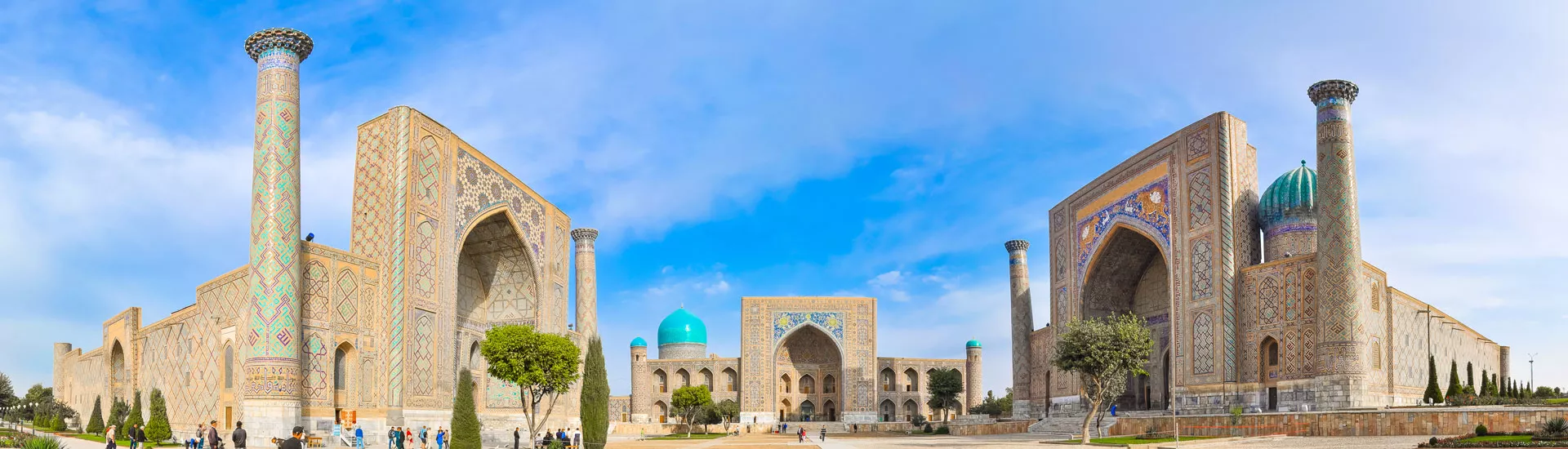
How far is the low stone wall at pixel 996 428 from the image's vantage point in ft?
99.7

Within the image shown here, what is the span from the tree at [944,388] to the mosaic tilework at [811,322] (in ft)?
14.1

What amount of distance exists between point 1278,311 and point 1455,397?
3.96 meters

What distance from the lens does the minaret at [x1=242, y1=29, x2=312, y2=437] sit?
18.3 m

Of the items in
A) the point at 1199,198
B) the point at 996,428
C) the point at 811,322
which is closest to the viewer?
the point at 1199,198

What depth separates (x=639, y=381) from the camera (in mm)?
47344

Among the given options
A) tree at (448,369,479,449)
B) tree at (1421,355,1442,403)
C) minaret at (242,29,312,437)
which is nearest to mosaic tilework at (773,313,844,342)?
tree at (1421,355,1442,403)

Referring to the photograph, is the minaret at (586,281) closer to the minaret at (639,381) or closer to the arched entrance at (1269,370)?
the minaret at (639,381)

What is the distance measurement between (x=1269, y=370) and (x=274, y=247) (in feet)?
61.8

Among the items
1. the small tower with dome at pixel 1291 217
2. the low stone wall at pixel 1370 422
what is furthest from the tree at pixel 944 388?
the low stone wall at pixel 1370 422

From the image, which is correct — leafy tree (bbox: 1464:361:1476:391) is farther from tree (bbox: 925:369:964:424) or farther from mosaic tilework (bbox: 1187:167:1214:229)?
tree (bbox: 925:369:964:424)

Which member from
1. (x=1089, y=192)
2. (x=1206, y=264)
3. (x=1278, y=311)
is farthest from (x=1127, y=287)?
(x=1278, y=311)

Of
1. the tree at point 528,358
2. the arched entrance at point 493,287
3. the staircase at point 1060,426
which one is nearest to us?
the tree at point 528,358

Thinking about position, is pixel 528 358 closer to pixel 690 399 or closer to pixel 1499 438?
pixel 1499 438

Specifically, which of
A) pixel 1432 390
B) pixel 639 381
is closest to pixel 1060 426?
pixel 1432 390
